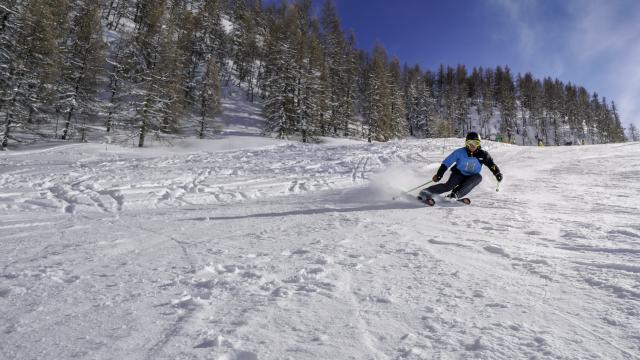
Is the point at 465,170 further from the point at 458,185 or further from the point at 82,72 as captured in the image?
the point at 82,72

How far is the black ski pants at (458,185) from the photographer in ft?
24.6

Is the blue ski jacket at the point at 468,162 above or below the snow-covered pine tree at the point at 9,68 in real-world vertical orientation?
below

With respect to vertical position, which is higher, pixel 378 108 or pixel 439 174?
pixel 378 108

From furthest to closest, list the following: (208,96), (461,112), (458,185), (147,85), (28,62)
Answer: (461,112)
(208,96)
(147,85)
(28,62)
(458,185)

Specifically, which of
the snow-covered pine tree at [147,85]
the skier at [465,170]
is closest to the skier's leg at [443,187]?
the skier at [465,170]

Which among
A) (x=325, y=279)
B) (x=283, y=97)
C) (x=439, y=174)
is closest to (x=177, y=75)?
(x=283, y=97)

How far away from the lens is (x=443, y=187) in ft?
24.8

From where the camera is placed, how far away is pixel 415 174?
10773 millimetres

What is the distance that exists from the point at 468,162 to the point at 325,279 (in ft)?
20.3

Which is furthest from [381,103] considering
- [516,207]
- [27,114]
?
[516,207]

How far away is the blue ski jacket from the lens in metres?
7.95

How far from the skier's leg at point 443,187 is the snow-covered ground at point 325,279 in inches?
14.1

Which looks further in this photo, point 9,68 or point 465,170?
point 9,68

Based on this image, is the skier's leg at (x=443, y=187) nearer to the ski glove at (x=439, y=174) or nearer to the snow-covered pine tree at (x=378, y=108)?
the ski glove at (x=439, y=174)
